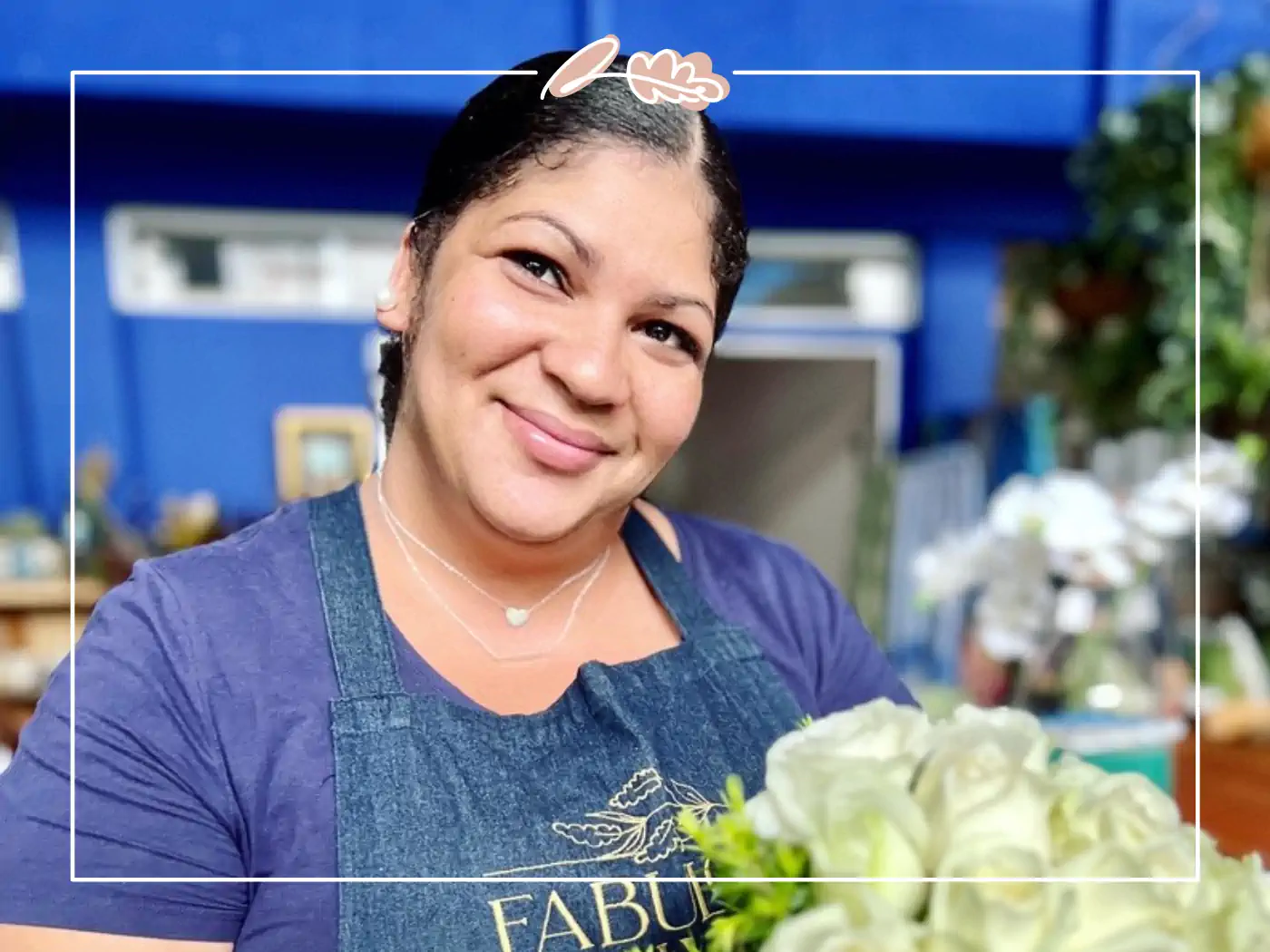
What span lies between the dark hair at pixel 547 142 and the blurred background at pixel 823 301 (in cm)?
5

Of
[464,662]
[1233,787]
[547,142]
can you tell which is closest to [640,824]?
[464,662]

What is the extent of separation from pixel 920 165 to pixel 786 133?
166 mm

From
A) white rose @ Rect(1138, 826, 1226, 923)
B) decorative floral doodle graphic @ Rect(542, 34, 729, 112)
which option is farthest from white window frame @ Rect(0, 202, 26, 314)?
white rose @ Rect(1138, 826, 1226, 923)

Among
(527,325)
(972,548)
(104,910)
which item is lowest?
(104,910)

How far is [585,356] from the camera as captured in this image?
460 mm

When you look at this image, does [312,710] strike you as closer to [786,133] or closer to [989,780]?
[989,780]

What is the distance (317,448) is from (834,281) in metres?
0.43

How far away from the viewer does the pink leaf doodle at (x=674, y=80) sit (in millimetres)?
472

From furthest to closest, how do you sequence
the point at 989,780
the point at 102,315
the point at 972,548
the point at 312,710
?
the point at 972,548
the point at 102,315
the point at 312,710
the point at 989,780

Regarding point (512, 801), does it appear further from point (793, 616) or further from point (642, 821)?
point (793, 616)

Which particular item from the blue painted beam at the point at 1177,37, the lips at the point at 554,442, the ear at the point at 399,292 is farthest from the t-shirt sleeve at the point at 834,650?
the blue painted beam at the point at 1177,37

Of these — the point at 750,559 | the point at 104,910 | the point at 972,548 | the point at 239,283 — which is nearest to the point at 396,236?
the point at 239,283

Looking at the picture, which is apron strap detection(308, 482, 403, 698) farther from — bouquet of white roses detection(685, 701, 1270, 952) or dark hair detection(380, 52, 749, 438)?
bouquet of white roses detection(685, 701, 1270, 952)

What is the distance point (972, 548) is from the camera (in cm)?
84
